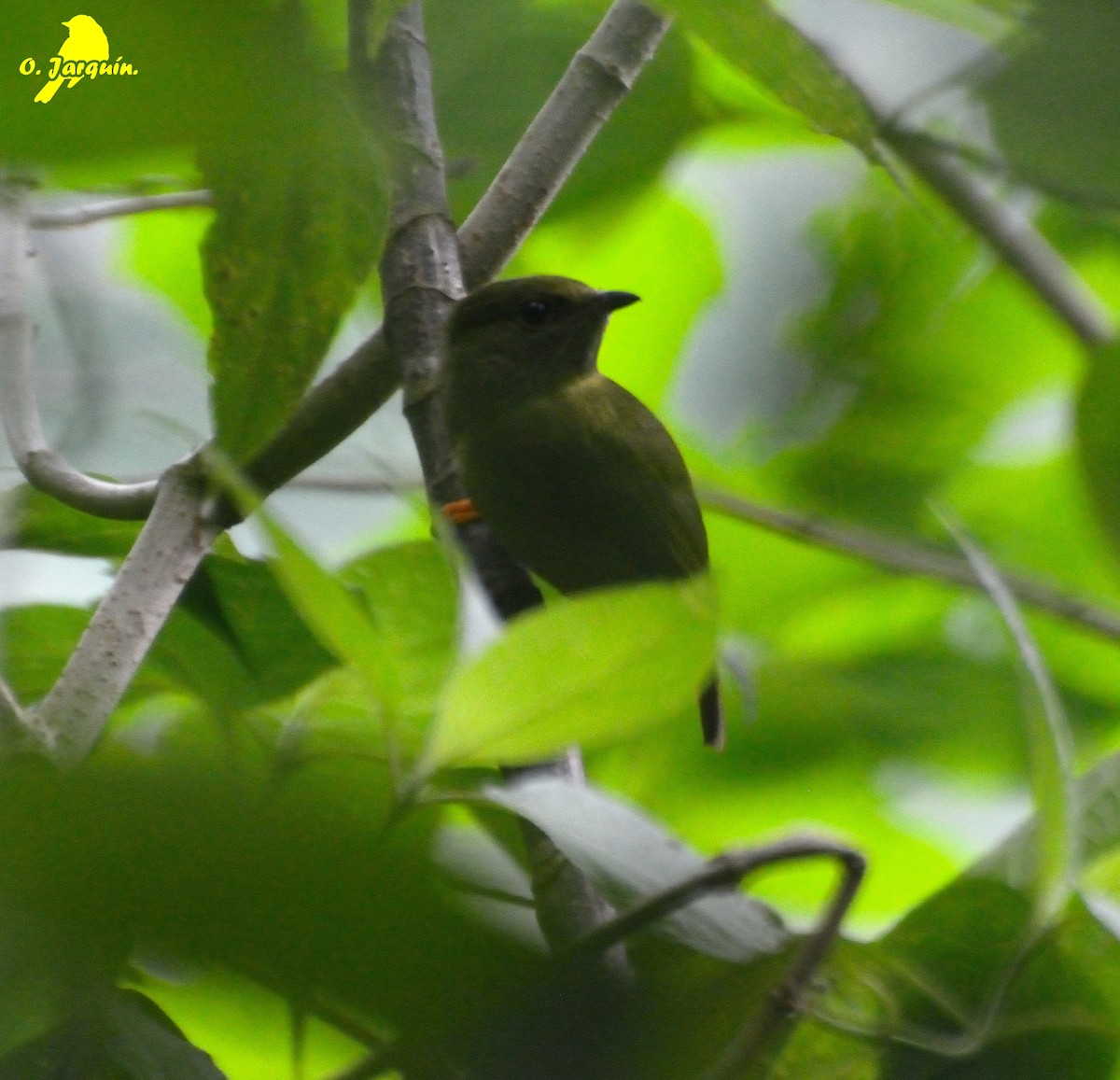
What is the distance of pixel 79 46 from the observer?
2.03 ft

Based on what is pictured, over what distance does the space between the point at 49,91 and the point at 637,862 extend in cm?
48

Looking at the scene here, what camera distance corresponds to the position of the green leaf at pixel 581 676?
2.16ft

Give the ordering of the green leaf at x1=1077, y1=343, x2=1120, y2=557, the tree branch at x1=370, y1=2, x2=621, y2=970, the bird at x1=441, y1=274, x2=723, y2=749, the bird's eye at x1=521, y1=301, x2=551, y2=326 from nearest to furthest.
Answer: the green leaf at x1=1077, y1=343, x2=1120, y2=557, the tree branch at x1=370, y1=2, x2=621, y2=970, the bird at x1=441, y1=274, x2=723, y2=749, the bird's eye at x1=521, y1=301, x2=551, y2=326

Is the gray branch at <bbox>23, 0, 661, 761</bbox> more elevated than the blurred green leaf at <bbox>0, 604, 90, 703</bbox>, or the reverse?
the gray branch at <bbox>23, 0, 661, 761</bbox>

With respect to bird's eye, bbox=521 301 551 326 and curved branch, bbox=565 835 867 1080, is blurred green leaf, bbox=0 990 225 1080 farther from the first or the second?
bird's eye, bbox=521 301 551 326

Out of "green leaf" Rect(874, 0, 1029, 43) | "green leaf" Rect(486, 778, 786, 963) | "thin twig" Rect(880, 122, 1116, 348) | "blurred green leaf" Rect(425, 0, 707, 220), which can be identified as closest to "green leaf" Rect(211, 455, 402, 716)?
"green leaf" Rect(486, 778, 786, 963)

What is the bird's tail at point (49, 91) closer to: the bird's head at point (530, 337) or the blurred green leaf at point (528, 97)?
the blurred green leaf at point (528, 97)

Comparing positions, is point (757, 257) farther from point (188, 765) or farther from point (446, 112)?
point (188, 765)

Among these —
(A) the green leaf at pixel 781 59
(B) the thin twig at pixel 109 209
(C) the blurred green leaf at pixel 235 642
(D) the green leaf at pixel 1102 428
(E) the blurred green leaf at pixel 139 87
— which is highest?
(A) the green leaf at pixel 781 59

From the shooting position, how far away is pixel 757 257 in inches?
87.5

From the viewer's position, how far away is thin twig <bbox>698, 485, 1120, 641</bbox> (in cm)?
206

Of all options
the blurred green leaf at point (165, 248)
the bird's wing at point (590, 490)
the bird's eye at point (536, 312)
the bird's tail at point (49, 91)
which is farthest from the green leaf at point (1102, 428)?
the blurred green leaf at point (165, 248)

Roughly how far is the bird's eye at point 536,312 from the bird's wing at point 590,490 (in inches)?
6.8

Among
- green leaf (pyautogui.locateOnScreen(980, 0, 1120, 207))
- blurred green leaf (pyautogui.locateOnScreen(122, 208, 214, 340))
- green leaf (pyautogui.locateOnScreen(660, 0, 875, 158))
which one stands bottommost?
blurred green leaf (pyautogui.locateOnScreen(122, 208, 214, 340))
